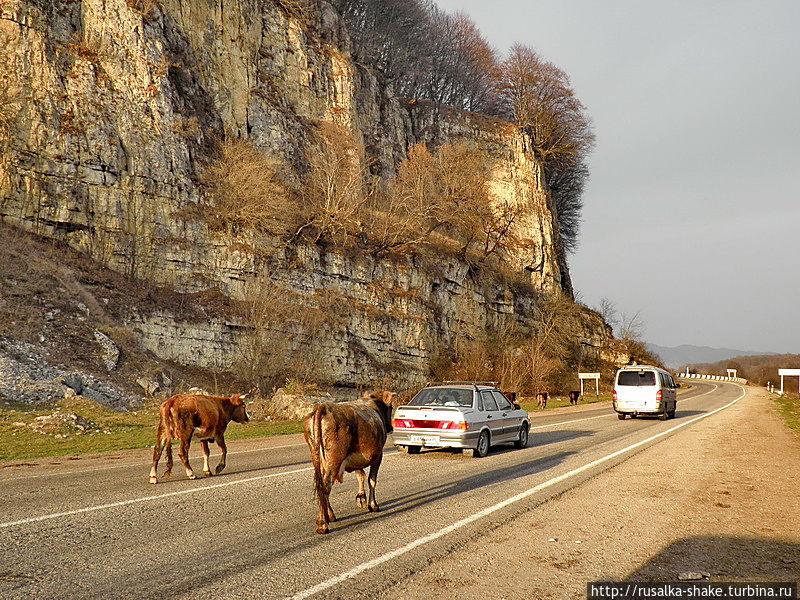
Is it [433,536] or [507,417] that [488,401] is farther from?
[433,536]

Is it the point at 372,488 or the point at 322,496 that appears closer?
the point at 322,496

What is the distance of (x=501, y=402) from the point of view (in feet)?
51.0

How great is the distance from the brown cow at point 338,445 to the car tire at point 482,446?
19.5 ft

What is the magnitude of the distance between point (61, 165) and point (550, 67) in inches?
2161

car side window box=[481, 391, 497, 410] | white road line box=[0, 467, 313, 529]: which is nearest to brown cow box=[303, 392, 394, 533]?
white road line box=[0, 467, 313, 529]

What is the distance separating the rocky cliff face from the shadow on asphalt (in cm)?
2857

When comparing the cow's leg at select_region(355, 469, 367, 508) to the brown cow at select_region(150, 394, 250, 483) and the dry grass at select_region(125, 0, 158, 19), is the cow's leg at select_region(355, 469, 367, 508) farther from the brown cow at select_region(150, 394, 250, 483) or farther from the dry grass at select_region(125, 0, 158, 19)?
the dry grass at select_region(125, 0, 158, 19)

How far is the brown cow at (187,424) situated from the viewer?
10.5m

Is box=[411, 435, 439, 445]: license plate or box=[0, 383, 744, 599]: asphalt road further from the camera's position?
box=[411, 435, 439, 445]: license plate

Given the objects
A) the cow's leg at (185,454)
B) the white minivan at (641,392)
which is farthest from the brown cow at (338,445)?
the white minivan at (641,392)

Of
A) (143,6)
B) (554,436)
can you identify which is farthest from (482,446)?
(143,6)

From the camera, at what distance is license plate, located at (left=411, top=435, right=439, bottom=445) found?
13625 millimetres

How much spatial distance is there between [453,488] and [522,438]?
655 cm

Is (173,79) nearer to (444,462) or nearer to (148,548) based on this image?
(444,462)
